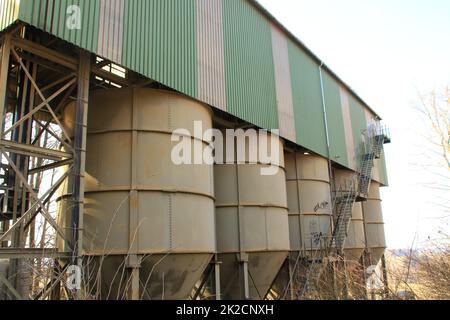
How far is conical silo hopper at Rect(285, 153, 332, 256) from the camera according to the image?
1939 cm

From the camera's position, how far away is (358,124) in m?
28.3

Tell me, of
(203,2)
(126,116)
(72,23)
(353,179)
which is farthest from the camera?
(353,179)

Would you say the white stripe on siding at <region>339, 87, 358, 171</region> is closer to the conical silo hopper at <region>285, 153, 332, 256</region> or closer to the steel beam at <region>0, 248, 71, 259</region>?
the conical silo hopper at <region>285, 153, 332, 256</region>

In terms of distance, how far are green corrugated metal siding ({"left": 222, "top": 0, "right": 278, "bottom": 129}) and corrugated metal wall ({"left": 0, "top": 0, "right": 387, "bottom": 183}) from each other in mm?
39

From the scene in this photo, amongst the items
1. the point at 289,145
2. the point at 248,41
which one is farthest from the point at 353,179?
the point at 248,41

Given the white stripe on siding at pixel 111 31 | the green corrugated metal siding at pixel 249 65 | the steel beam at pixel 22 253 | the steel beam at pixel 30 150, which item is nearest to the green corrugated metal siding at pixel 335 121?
the green corrugated metal siding at pixel 249 65

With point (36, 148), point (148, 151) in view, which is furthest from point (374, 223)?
point (36, 148)

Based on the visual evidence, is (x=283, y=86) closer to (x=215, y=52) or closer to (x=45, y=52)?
(x=215, y=52)

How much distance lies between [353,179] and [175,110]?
50.1 feet

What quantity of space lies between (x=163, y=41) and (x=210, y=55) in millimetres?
2331

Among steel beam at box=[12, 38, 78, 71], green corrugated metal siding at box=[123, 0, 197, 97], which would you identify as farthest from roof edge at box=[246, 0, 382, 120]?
steel beam at box=[12, 38, 78, 71]

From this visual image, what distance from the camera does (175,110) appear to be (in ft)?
39.5

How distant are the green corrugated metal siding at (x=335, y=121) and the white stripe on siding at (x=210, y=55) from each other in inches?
411
